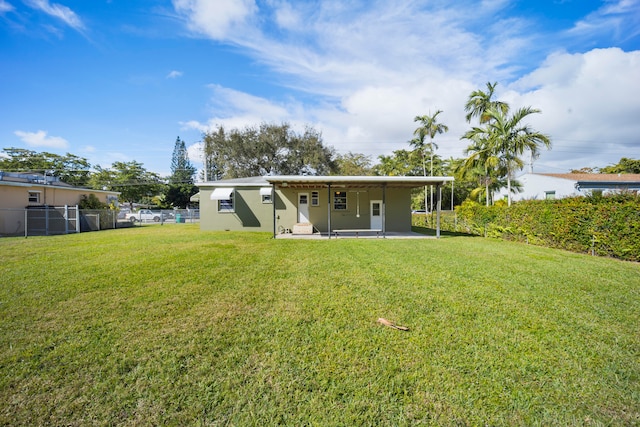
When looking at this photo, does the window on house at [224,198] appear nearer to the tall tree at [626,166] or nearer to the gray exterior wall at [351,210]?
the gray exterior wall at [351,210]

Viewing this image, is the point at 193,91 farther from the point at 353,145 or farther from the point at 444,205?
the point at 444,205

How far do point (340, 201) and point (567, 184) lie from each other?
1672 cm

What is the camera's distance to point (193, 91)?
16.3m

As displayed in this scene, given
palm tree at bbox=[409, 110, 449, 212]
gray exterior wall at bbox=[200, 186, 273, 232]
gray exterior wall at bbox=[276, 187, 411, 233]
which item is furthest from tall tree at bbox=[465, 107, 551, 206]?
gray exterior wall at bbox=[200, 186, 273, 232]

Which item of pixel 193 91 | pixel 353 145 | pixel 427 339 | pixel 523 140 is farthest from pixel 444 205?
pixel 427 339

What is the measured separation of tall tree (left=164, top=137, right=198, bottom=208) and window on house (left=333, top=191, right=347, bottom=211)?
32033 millimetres

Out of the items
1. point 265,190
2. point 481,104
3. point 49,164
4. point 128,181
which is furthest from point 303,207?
point 49,164

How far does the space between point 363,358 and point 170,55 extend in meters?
13.9

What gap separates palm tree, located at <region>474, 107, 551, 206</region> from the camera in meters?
15.3

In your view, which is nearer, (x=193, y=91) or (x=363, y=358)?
(x=363, y=358)

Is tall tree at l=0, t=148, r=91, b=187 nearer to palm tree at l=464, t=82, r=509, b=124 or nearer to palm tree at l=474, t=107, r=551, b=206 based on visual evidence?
palm tree at l=464, t=82, r=509, b=124

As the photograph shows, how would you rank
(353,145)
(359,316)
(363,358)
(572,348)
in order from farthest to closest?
(353,145) → (359,316) → (572,348) → (363,358)

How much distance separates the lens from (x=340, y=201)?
15000 mm

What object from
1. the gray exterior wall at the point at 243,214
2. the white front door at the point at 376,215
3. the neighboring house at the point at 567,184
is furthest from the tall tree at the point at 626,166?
the gray exterior wall at the point at 243,214
